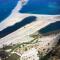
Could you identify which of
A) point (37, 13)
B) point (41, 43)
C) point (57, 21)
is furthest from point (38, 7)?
point (41, 43)

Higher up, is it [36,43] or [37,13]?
[37,13]

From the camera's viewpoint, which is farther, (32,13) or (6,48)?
(32,13)

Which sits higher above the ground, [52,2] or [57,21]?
[52,2]

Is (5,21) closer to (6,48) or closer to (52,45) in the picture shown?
(6,48)

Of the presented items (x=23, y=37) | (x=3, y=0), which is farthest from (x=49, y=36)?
(x=3, y=0)

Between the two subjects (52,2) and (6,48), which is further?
(52,2)

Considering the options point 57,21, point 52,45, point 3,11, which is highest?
point 3,11

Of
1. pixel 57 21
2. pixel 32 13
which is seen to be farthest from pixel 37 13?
pixel 57 21

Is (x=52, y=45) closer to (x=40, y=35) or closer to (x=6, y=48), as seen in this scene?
(x=40, y=35)
